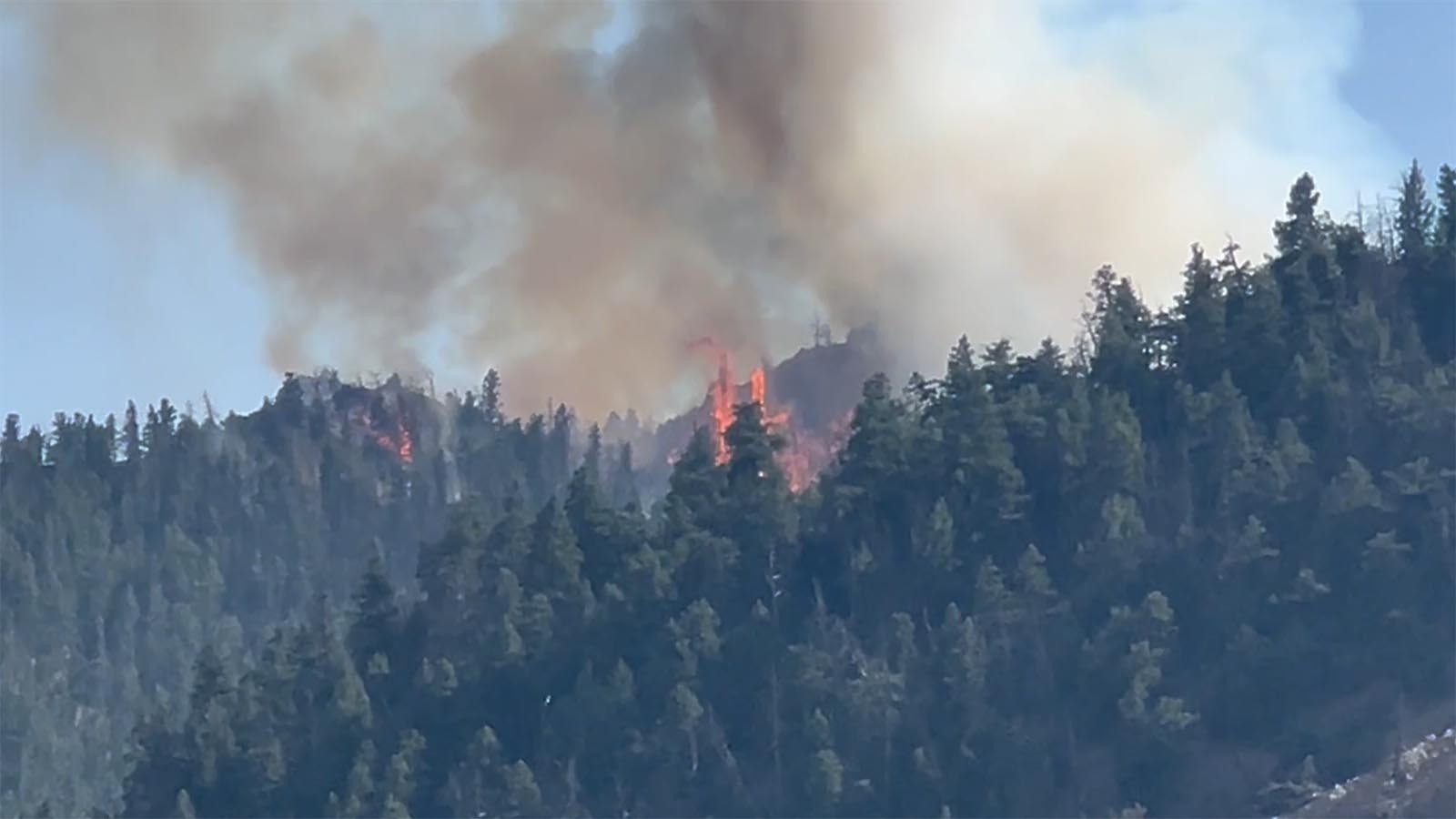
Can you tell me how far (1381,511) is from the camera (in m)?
75.3

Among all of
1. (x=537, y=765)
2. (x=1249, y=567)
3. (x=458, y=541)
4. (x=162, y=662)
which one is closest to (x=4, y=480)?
(x=162, y=662)

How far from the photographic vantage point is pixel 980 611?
7931 cm

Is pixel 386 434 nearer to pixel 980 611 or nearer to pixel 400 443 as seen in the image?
pixel 400 443

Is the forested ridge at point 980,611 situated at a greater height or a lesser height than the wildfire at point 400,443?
lesser

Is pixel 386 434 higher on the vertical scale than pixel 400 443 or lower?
higher

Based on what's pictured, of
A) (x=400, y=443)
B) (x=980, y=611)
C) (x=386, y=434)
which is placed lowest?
(x=980, y=611)

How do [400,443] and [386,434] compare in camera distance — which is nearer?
[400,443]

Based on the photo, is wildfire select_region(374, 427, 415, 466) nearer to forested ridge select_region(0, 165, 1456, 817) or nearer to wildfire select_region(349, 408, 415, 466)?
wildfire select_region(349, 408, 415, 466)

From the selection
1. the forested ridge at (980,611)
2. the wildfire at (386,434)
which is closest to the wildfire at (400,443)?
the wildfire at (386,434)

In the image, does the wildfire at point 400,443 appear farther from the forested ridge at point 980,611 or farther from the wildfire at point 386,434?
the forested ridge at point 980,611

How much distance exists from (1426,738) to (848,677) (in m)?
17.9

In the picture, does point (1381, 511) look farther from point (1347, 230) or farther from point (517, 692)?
point (517, 692)

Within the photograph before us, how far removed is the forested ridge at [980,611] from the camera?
7425 centimetres

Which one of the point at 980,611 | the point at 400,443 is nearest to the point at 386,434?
the point at 400,443
